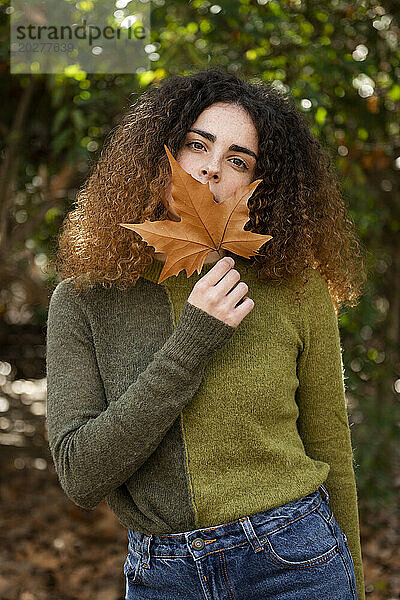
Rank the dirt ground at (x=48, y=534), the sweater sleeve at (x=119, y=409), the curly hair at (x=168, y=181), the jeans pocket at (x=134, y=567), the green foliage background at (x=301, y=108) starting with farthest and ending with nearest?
the dirt ground at (x=48, y=534)
the green foliage background at (x=301, y=108)
the curly hair at (x=168, y=181)
the jeans pocket at (x=134, y=567)
the sweater sleeve at (x=119, y=409)

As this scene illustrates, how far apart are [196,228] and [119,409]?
389mm

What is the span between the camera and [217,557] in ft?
4.38

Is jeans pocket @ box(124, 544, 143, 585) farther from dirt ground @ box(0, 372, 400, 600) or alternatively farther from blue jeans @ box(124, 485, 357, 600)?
dirt ground @ box(0, 372, 400, 600)

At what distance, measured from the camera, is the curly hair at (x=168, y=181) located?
152cm

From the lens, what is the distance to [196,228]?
139cm

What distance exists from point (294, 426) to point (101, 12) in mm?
1914

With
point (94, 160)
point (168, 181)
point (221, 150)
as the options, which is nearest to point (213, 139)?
point (221, 150)

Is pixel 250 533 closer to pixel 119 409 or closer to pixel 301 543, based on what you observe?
pixel 301 543

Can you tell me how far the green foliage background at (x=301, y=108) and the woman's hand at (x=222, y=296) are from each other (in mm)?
1084

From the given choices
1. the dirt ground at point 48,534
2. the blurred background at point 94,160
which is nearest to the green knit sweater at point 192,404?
the blurred background at point 94,160

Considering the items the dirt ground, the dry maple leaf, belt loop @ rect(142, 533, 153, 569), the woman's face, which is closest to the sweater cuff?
the dry maple leaf

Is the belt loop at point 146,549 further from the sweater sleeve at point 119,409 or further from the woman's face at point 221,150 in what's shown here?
the woman's face at point 221,150

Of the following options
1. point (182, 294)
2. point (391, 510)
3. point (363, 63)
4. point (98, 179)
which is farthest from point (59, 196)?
point (391, 510)

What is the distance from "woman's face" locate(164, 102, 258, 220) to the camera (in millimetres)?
1454
